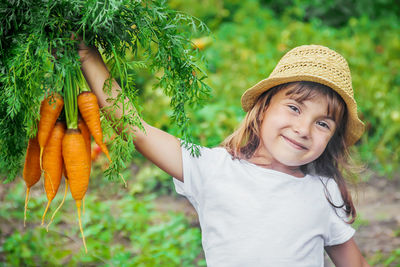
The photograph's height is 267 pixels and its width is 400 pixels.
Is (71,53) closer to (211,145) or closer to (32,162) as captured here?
(32,162)

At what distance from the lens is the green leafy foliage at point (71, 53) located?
1.21 metres

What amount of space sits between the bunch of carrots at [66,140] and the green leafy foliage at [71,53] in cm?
2

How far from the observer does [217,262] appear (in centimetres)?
150

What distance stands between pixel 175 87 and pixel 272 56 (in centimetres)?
335

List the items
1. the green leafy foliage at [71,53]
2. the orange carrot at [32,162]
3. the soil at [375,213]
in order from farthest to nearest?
the soil at [375,213] < the orange carrot at [32,162] < the green leafy foliage at [71,53]

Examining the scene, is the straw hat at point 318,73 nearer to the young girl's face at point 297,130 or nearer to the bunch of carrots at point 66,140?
the young girl's face at point 297,130

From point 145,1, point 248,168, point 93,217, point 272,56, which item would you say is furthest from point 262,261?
point 272,56

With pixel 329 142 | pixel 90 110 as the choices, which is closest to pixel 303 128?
pixel 329 142

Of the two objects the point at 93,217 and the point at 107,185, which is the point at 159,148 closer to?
the point at 93,217

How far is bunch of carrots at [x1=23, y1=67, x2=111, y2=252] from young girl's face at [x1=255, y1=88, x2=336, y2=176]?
1.84 ft

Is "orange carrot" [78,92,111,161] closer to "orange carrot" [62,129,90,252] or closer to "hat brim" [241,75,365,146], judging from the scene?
"orange carrot" [62,129,90,252]

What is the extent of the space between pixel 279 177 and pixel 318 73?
0.37 m

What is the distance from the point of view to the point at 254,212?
1491 millimetres

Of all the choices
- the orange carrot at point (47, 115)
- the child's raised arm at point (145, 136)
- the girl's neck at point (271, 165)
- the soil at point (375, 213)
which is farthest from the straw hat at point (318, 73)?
the soil at point (375, 213)
